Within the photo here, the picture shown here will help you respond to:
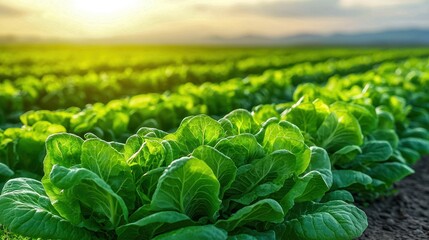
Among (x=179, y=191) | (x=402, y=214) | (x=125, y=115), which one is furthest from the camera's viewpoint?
(x=125, y=115)

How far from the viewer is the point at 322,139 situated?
5129mm

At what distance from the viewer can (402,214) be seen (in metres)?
5.70

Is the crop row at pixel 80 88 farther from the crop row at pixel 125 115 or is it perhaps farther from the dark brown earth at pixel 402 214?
the dark brown earth at pixel 402 214

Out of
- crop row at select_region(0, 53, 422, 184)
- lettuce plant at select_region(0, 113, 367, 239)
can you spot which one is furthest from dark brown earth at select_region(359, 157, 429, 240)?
crop row at select_region(0, 53, 422, 184)

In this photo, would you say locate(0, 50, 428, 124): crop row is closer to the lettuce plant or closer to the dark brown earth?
the dark brown earth

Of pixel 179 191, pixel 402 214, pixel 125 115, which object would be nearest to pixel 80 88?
pixel 125 115

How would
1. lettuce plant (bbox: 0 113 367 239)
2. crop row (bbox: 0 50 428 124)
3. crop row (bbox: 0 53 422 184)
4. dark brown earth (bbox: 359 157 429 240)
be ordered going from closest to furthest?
1. lettuce plant (bbox: 0 113 367 239)
2. dark brown earth (bbox: 359 157 429 240)
3. crop row (bbox: 0 53 422 184)
4. crop row (bbox: 0 50 428 124)

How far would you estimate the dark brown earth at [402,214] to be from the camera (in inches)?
197

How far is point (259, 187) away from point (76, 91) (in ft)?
30.6

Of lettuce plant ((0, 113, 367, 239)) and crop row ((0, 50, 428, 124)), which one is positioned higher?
lettuce plant ((0, 113, 367, 239))

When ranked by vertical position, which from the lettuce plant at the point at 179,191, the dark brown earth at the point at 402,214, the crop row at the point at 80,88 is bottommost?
the crop row at the point at 80,88

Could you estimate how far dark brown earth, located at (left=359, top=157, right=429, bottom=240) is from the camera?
16.4 feet

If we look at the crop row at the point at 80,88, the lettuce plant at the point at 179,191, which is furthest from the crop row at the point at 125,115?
→ the crop row at the point at 80,88

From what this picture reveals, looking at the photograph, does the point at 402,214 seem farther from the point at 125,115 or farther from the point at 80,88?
the point at 80,88
